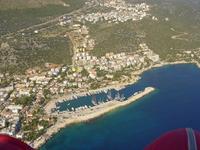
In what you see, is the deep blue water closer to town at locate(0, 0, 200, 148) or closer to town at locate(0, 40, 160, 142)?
town at locate(0, 0, 200, 148)

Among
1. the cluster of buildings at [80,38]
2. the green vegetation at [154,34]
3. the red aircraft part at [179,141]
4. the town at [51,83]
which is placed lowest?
the green vegetation at [154,34]

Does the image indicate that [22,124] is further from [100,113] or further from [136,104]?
[136,104]

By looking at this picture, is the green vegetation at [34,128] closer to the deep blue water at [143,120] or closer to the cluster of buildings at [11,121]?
the cluster of buildings at [11,121]

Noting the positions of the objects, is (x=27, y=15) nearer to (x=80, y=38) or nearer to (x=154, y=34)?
(x=80, y=38)

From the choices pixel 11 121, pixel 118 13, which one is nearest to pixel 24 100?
pixel 11 121

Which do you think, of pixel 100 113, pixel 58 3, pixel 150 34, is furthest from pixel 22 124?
pixel 58 3

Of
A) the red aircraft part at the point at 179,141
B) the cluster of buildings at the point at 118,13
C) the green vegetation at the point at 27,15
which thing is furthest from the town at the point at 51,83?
the red aircraft part at the point at 179,141
